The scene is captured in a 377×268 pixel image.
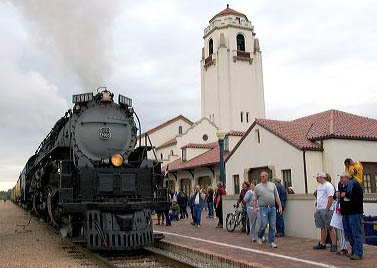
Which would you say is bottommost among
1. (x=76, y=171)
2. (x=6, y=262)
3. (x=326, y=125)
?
(x=6, y=262)

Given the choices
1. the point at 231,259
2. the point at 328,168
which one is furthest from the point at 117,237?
the point at 328,168

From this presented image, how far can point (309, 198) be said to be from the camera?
10281 millimetres

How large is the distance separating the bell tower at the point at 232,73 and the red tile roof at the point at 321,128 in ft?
81.1

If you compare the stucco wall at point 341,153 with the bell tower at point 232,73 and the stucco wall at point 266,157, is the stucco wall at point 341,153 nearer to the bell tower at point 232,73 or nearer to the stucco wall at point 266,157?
the stucco wall at point 266,157

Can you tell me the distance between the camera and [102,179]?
995 centimetres

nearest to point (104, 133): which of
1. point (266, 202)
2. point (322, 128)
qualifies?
Answer: point (266, 202)

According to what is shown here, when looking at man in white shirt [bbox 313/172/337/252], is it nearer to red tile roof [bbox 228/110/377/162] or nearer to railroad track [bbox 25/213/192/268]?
railroad track [bbox 25/213/192/268]

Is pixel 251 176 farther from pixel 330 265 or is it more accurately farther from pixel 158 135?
pixel 158 135

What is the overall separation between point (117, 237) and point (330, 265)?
4398 millimetres

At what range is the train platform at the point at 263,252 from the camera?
724cm

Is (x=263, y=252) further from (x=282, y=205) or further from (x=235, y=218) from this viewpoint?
(x=235, y=218)

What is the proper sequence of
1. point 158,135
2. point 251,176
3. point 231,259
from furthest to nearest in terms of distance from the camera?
1. point 158,135
2. point 251,176
3. point 231,259

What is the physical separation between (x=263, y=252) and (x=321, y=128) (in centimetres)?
1346

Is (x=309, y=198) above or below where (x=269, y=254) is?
above
